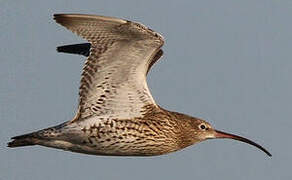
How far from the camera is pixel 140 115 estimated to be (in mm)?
15398

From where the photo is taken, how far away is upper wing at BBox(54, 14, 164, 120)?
13.9 m

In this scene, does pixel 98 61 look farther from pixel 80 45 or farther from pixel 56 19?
pixel 80 45

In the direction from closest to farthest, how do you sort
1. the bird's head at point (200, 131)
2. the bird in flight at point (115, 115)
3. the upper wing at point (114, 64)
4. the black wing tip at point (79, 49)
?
the upper wing at point (114, 64)
the bird in flight at point (115, 115)
the bird's head at point (200, 131)
the black wing tip at point (79, 49)

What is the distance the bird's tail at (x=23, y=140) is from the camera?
15423 mm

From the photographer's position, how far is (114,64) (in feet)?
48.4

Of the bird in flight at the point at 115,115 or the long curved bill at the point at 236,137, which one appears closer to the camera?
the bird in flight at the point at 115,115

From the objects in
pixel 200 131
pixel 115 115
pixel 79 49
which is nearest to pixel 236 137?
pixel 200 131

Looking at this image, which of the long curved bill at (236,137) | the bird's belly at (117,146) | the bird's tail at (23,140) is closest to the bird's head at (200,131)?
the long curved bill at (236,137)

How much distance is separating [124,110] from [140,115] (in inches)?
12.3

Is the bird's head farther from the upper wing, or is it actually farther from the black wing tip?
the black wing tip

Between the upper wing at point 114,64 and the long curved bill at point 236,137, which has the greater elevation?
the upper wing at point 114,64

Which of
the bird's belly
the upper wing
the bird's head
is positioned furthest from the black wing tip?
the bird's belly

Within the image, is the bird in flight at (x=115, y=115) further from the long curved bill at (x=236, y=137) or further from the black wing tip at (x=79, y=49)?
the black wing tip at (x=79, y=49)

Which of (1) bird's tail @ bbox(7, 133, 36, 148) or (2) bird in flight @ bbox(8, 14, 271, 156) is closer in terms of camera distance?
(2) bird in flight @ bbox(8, 14, 271, 156)
